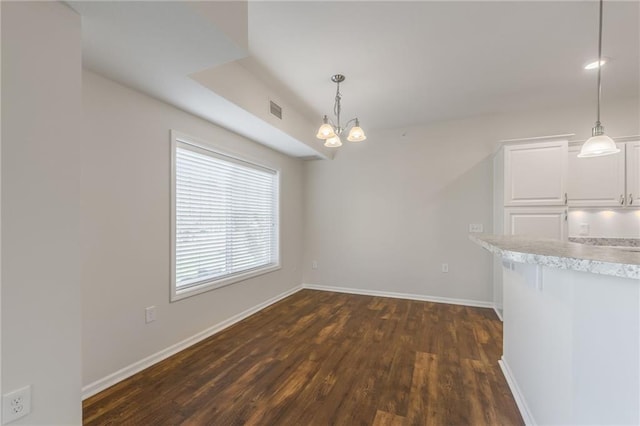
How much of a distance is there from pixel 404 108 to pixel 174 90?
2748mm

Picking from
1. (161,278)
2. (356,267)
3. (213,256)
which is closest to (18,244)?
(161,278)

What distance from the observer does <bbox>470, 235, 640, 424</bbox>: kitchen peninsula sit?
0.86m

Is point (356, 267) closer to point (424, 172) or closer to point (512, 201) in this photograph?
point (424, 172)

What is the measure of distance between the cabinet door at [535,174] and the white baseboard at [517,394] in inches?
75.5

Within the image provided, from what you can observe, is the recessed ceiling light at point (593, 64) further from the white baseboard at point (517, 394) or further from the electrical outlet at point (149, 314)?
the electrical outlet at point (149, 314)

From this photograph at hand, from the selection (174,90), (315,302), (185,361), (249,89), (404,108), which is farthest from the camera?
(315,302)

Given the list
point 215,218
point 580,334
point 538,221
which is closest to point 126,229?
point 215,218

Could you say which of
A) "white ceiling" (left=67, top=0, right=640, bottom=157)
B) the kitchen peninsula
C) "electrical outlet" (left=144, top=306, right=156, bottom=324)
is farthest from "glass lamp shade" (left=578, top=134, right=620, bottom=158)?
"electrical outlet" (left=144, top=306, right=156, bottom=324)

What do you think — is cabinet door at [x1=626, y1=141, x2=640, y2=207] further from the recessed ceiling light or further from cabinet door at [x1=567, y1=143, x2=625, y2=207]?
the recessed ceiling light

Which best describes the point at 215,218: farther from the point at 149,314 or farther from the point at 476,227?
the point at 476,227

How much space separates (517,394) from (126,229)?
10.5ft

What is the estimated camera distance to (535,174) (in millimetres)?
3221

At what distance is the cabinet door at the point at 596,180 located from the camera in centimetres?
318

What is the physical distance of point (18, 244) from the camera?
1181mm
